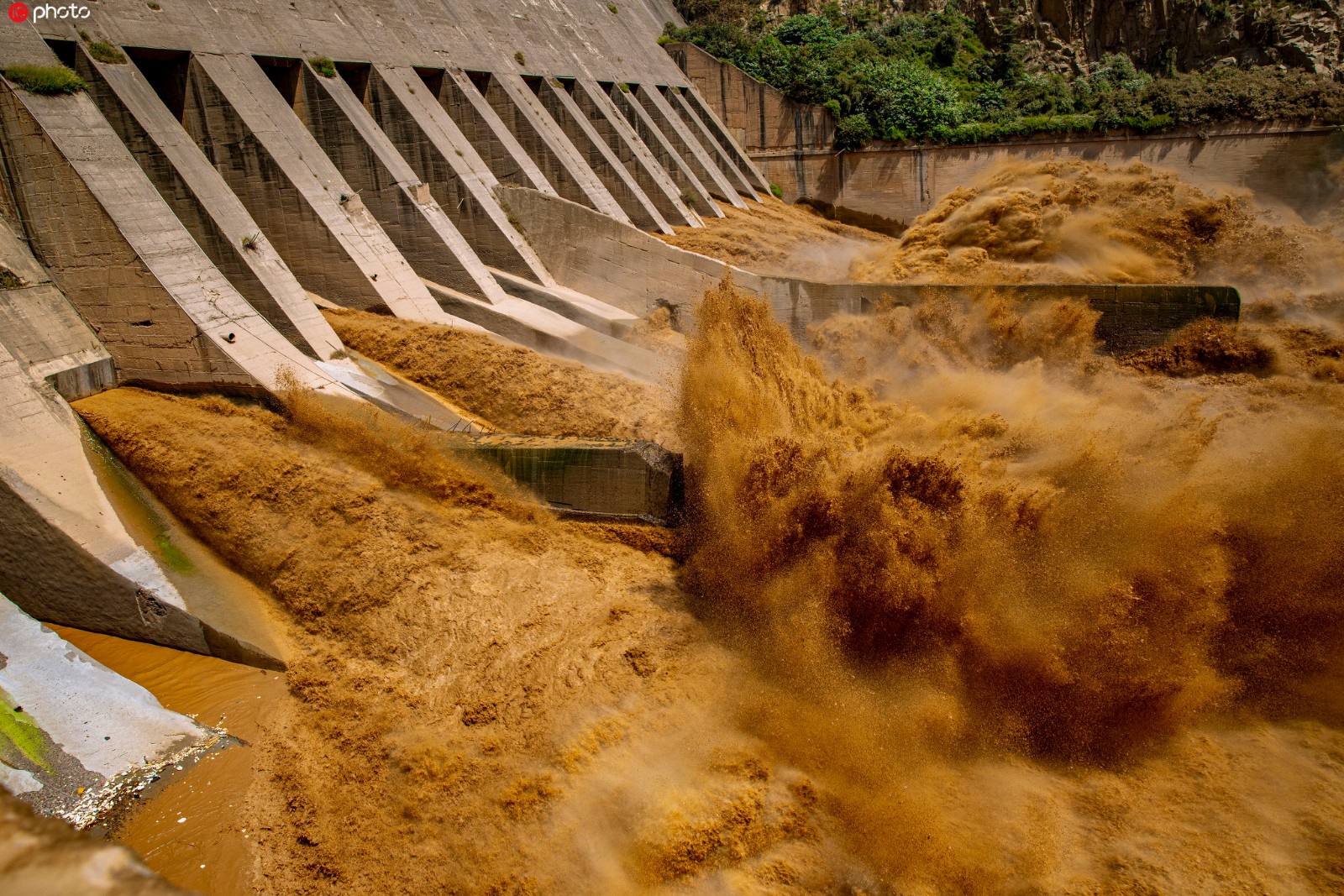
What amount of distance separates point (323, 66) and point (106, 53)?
3244 millimetres

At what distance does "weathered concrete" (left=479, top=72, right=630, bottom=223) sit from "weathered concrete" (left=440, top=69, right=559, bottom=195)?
49 cm

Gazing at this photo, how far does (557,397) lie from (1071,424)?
565 cm

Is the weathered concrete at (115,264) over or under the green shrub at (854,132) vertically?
under

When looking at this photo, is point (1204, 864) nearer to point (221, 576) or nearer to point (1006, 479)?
point (1006, 479)

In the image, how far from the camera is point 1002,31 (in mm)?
23953

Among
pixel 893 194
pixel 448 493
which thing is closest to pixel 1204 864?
pixel 448 493

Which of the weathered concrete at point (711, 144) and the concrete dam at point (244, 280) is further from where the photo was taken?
the weathered concrete at point (711, 144)

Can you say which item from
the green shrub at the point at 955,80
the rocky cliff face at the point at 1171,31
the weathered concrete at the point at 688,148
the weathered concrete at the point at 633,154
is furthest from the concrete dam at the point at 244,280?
the rocky cliff face at the point at 1171,31

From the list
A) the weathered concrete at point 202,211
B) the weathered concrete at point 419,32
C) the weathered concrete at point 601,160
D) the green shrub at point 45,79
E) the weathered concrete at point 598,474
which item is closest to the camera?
the weathered concrete at point 598,474

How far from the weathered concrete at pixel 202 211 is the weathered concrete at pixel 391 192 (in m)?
2.48

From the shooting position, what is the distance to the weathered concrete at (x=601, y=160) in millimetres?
16328

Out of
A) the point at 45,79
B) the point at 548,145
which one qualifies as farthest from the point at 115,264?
the point at 548,145

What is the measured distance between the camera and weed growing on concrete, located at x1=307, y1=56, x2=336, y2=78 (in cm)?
1259

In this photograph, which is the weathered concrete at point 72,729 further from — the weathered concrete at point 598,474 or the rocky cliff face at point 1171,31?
the rocky cliff face at point 1171,31
